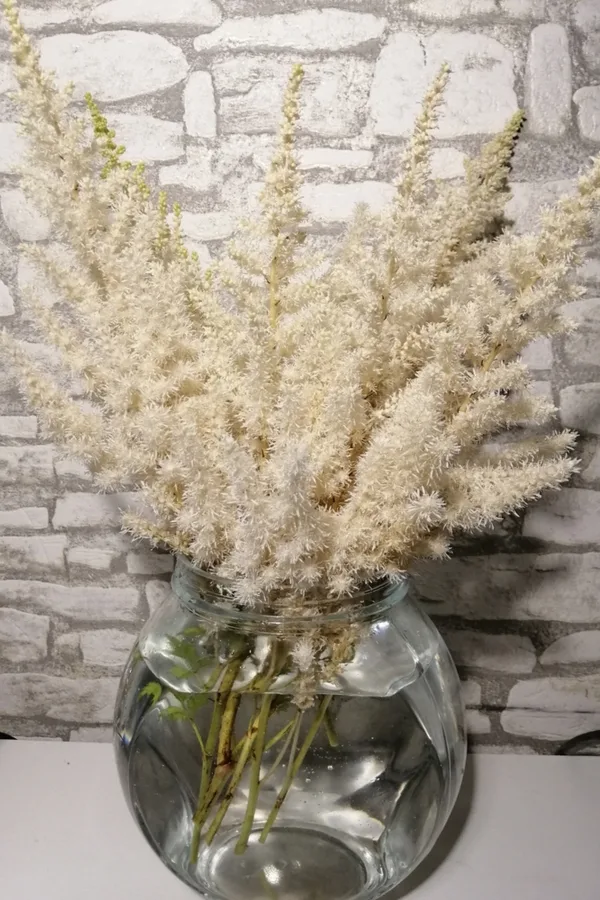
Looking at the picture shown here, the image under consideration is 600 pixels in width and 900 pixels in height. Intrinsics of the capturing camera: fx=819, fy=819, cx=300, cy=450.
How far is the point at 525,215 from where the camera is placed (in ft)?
2.56

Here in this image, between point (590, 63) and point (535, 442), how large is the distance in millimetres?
415

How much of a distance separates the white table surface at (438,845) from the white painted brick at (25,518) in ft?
0.78

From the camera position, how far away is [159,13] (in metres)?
0.76

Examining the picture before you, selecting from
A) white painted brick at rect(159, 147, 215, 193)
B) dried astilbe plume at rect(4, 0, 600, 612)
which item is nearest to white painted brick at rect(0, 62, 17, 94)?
white painted brick at rect(159, 147, 215, 193)

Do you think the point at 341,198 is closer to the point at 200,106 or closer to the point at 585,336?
the point at 200,106

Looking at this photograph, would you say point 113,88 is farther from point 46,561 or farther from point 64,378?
point 46,561

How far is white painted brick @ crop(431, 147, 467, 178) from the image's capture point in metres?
0.77

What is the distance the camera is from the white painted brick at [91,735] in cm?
95

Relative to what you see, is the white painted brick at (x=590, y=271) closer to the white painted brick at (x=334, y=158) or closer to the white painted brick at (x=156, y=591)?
the white painted brick at (x=334, y=158)

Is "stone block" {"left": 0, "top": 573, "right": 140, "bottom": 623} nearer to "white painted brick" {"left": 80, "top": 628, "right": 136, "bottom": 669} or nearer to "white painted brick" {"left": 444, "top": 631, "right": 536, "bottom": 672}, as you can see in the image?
"white painted brick" {"left": 80, "top": 628, "right": 136, "bottom": 669}

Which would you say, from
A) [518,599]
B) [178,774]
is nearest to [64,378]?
[178,774]

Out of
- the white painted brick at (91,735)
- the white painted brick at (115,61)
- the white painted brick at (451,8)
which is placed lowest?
the white painted brick at (91,735)

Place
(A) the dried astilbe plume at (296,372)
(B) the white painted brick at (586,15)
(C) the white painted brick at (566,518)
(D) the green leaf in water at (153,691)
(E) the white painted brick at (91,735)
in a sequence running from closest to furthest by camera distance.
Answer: (A) the dried astilbe plume at (296,372) < (D) the green leaf in water at (153,691) < (B) the white painted brick at (586,15) < (C) the white painted brick at (566,518) < (E) the white painted brick at (91,735)

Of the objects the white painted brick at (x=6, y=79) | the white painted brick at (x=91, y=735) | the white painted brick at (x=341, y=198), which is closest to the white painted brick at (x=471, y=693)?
the white painted brick at (x=91, y=735)
